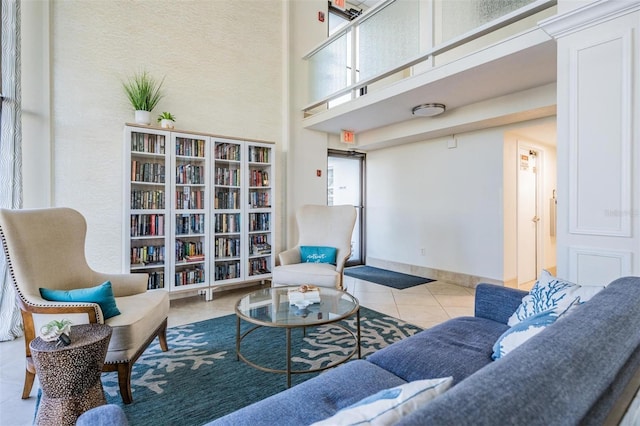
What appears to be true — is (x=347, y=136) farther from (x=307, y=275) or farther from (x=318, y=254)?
(x=307, y=275)

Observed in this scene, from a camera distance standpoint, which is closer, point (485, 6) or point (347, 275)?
point (485, 6)

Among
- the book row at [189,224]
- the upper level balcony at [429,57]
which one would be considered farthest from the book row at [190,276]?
the upper level balcony at [429,57]

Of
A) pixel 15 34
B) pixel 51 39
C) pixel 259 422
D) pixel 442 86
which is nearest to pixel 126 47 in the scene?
pixel 51 39

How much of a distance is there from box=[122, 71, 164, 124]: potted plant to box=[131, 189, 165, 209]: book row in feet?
2.45

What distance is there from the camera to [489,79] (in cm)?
303

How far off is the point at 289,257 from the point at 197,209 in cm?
121

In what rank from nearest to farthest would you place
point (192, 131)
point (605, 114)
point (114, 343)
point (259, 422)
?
point (259, 422) → point (114, 343) → point (605, 114) → point (192, 131)

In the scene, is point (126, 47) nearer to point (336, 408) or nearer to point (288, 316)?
point (288, 316)

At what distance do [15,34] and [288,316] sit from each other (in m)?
3.27

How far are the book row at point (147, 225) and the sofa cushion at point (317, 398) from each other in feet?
9.22

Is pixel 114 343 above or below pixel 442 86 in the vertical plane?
below

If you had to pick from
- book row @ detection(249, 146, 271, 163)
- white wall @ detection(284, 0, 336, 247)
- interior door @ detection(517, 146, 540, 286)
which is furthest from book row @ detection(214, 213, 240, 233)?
interior door @ detection(517, 146, 540, 286)

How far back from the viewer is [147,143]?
11.2 ft

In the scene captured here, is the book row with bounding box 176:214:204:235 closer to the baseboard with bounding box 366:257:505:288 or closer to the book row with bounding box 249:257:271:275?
the book row with bounding box 249:257:271:275
